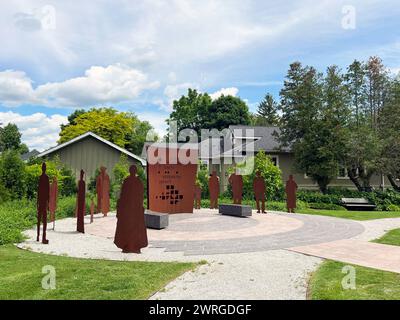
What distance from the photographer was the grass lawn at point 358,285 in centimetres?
528

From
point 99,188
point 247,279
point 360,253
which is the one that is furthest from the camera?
point 99,188

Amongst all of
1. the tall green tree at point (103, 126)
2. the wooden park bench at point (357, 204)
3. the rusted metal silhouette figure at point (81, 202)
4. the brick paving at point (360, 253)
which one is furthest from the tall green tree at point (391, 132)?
the tall green tree at point (103, 126)

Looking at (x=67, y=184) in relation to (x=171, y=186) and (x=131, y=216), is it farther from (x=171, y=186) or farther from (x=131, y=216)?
(x=131, y=216)

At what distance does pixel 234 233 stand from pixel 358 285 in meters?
5.57

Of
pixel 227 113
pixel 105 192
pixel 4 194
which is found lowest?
pixel 4 194

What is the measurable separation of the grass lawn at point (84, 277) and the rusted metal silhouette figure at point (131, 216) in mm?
614

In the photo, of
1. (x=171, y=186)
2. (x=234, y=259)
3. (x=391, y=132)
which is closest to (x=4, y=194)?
(x=171, y=186)

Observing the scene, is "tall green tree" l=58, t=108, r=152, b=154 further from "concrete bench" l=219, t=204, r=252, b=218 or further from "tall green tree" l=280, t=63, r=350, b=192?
"concrete bench" l=219, t=204, r=252, b=218

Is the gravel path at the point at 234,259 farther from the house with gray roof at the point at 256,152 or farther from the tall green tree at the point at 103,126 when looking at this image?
the tall green tree at the point at 103,126

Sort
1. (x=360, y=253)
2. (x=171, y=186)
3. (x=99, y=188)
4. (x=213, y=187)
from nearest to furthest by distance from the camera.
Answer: (x=360, y=253), (x=99, y=188), (x=171, y=186), (x=213, y=187)

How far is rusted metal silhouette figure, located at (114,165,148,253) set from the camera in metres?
7.78

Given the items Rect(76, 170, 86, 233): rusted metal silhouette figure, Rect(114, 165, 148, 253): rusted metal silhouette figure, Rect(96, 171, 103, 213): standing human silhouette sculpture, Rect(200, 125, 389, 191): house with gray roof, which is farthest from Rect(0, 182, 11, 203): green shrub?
Rect(200, 125, 389, 191): house with gray roof

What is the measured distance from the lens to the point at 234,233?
11.2 meters
